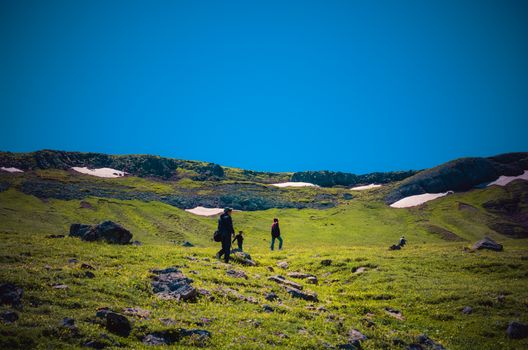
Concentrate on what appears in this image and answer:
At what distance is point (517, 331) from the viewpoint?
734 inches

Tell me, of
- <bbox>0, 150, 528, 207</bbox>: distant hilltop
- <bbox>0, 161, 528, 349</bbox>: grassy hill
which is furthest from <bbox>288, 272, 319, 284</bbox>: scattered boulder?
<bbox>0, 150, 528, 207</bbox>: distant hilltop

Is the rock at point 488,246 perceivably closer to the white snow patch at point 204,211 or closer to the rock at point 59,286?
the rock at point 59,286

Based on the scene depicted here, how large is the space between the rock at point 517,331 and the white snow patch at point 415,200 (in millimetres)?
101105

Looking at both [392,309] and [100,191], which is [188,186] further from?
[392,309]

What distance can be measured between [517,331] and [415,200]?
4200 inches

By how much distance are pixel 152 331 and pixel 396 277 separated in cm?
2084

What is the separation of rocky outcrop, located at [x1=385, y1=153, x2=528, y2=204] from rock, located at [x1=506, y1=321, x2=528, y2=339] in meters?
108

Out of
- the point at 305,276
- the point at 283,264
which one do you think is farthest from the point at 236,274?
the point at 283,264

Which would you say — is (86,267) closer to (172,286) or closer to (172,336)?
(172,286)

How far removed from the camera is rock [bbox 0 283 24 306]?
14.2 meters

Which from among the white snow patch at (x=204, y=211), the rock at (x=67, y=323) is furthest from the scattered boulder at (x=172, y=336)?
the white snow patch at (x=204, y=211)

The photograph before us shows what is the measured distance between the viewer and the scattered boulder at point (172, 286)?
1911 cm


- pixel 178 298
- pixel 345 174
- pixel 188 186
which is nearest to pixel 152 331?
pixel 178 298

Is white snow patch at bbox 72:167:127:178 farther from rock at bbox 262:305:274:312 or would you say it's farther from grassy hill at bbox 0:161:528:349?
rock at bbox 262:305:274:312
